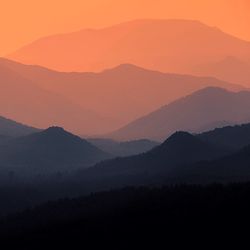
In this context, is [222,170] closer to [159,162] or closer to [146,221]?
[159,162]

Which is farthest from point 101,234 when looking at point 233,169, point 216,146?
point 216,146

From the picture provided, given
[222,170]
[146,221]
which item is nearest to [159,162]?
[222,170]

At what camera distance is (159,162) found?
188m

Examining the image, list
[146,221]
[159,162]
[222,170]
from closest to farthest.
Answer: [146,221] → [222,170] → [159,162]

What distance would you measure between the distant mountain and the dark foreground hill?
5610cm

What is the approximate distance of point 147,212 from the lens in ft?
305

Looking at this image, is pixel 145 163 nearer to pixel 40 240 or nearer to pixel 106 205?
pixel 106 205

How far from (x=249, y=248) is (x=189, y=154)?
4408 inches

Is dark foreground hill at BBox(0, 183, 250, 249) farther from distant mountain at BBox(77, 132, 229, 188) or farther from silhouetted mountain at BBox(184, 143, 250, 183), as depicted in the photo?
distant mountain at BBox(77, 132, 229, 188)

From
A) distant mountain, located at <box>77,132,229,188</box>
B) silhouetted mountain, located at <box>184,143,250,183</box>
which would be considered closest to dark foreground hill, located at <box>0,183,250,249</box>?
silhouetted mountain, located at <box>184,143,250,183</box>

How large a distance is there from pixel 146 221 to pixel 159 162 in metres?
98.3

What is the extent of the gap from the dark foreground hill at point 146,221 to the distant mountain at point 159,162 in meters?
56.1

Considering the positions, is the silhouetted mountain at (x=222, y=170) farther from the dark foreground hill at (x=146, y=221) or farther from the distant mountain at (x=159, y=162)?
the dark foreground hill at (x=146, y=221)

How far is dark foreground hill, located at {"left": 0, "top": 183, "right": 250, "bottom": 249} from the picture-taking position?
83250 millimetres
